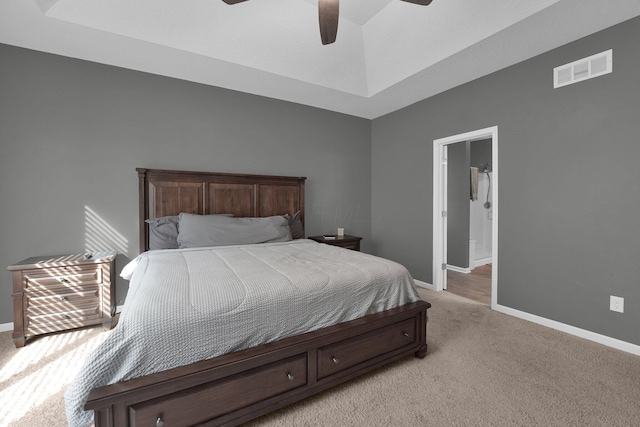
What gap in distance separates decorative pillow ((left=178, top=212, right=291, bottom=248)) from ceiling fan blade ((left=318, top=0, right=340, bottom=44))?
190cm

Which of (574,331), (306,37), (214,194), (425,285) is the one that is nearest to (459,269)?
(425,285)

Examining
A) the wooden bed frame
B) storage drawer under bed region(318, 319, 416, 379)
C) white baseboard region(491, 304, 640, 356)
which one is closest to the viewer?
the wooden bed frame

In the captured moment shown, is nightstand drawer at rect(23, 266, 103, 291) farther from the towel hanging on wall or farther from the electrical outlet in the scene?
the towel hanging on wall

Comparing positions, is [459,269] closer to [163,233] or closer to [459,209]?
[459,209]

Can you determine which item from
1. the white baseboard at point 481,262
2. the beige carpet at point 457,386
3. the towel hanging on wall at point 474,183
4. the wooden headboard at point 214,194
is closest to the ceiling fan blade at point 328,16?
the wooden headboard at point 214,194

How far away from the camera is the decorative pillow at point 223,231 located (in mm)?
2760

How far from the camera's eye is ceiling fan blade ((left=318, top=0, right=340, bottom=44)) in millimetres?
1921

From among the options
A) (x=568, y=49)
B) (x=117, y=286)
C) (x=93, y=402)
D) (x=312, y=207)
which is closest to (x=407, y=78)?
(x=568, y=49)

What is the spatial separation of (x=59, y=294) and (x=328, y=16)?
10.1ft

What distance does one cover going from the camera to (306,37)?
9.55 ft

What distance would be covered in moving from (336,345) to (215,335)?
0.72 m

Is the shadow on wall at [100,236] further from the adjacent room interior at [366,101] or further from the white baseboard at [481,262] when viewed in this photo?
the white baseboard at [481,262]

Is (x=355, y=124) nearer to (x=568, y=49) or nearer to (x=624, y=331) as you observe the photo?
(x=568, y=49)

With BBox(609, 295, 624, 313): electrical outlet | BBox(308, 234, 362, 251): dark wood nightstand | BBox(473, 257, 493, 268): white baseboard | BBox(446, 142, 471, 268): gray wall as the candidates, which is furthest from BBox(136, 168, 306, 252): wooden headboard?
BBox(473, 257, 493, 268): white baseboard
